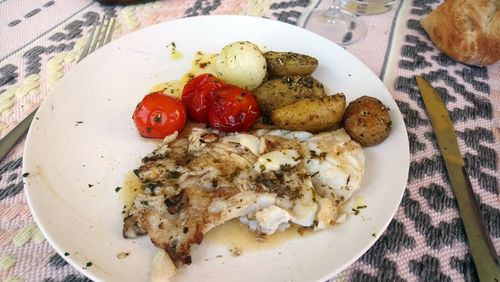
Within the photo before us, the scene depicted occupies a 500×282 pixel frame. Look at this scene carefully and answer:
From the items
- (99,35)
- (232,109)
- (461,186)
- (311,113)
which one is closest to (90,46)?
(99,35)

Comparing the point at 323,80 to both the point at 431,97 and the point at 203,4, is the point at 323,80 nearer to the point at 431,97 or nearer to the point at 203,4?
the point at 431,97

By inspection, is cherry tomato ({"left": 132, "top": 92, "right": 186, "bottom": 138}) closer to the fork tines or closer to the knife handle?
the fork tines

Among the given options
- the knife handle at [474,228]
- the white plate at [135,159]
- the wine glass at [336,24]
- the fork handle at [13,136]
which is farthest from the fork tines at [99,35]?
the knife handle at [474,228]

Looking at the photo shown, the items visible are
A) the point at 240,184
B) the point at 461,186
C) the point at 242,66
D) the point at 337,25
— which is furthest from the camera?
the point at 337,25

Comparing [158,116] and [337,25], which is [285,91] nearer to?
[158,116]

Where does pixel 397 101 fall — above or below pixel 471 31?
below

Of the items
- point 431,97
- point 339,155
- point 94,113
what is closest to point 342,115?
point 339,155
